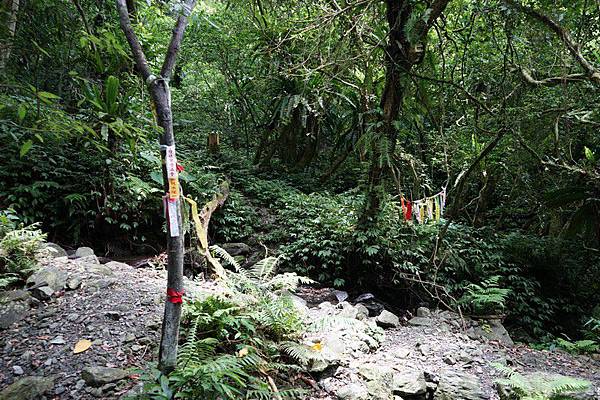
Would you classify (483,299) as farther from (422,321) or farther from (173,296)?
(173,296)

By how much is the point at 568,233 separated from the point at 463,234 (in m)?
1.74

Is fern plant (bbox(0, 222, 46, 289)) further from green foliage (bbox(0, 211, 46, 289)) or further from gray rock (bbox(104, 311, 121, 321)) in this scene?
gray rock (bbox(104, 311, 121, 321))

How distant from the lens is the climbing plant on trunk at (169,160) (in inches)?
77.0

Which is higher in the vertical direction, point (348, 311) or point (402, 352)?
point (348, 311)

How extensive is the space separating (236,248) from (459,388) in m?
3.93

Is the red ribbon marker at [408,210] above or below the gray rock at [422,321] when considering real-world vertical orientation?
above

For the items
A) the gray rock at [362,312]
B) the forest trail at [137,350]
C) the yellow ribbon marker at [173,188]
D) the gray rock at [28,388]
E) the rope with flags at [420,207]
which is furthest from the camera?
the rope with flags at [420,207]

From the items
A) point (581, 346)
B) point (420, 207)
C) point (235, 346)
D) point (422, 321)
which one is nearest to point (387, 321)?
point (422, 321)

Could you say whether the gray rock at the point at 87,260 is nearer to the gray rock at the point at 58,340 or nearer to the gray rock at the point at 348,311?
the gray rock at the point at 58,340

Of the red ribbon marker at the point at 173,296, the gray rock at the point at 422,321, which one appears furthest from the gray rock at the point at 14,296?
the gray rock at the point at 422,321

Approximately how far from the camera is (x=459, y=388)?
3.03m

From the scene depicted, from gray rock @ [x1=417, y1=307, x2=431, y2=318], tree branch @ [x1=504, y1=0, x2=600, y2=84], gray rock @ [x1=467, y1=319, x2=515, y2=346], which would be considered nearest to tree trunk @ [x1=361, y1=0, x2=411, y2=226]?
tree branch @ [x1=504, y1=0, x2=600, y2=84]

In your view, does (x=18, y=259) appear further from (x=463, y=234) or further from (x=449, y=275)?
(x=463, y=234)

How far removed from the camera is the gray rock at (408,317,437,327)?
4.52 m
